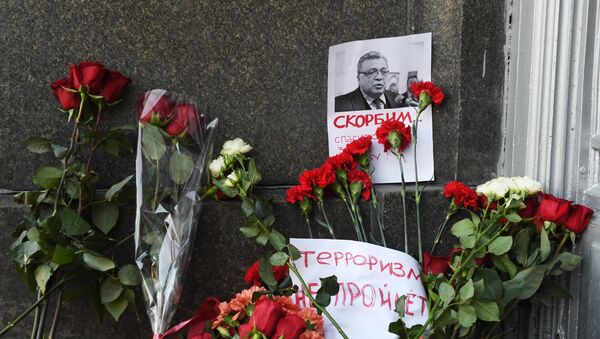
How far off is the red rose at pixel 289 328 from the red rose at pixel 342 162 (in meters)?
0.48

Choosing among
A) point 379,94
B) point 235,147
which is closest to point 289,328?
point 235,147

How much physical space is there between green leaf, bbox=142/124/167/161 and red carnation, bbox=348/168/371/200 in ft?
1.44

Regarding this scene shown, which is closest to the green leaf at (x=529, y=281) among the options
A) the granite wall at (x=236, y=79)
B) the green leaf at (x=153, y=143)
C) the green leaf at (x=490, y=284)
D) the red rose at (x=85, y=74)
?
the green leaf at (x=490, y=284)

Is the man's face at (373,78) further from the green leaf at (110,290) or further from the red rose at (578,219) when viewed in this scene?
the green leaf at (110,290)

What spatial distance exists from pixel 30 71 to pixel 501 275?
119 cm

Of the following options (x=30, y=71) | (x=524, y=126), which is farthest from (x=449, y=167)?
(x=30, y=71)

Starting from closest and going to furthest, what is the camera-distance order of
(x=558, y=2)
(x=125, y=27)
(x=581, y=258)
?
1. (x=581, y=258)
2. (x=558, y=2)
3. (x=125, y=27)

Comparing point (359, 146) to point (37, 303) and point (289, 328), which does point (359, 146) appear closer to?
point (289, 328)

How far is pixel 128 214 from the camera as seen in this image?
58.9 inches

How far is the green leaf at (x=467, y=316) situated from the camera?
116 centimetres

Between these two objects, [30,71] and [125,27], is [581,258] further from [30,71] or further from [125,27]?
[30,71]

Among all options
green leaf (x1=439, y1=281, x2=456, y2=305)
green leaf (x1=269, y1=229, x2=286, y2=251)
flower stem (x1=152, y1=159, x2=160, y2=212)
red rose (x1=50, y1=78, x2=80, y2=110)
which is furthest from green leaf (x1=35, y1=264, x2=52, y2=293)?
green leaf (x1=439, y1=281, x2=456, y2=305)

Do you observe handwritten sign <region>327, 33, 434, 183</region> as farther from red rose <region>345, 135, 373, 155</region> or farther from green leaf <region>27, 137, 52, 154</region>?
green leaf <region>27, 137, 52, 154</region>

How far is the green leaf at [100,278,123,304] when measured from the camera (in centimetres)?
137
